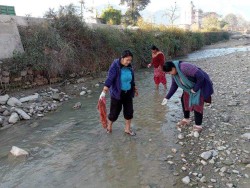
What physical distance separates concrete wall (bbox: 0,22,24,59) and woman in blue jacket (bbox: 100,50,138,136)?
632cm

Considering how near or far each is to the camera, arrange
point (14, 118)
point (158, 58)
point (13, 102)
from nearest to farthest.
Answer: point (14, 118)
point (13, 102)
point (158, 58)

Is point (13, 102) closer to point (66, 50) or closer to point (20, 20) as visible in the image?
point (66, 50)

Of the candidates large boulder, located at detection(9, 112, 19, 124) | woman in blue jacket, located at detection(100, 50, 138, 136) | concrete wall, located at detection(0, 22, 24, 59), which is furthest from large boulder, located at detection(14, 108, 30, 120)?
concrete wall, located at detection(0, 22, 24, 59)

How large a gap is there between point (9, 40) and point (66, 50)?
7.37 ft

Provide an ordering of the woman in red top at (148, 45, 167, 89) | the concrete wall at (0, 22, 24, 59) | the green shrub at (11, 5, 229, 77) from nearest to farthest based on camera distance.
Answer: the woman in red top at (148, 45, 167, 89) < the concrete wall at (0, 22, 24, 59) < the green shrub at (11, 5, 229, 77)

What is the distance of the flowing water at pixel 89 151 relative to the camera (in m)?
4.12

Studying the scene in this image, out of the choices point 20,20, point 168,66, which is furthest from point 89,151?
point 20,20

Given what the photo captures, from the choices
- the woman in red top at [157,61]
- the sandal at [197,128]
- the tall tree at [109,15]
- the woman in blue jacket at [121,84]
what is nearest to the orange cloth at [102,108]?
the woman in blue jacket at [121,84]

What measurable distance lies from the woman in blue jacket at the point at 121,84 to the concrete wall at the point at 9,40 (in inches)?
249

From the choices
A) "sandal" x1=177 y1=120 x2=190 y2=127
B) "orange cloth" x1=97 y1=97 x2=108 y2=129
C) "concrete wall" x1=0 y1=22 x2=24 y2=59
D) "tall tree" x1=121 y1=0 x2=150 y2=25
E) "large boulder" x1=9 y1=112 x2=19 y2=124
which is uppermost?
"tall tree" x1=121 y1=0 x2=150 y2=25

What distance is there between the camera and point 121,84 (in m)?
5.23

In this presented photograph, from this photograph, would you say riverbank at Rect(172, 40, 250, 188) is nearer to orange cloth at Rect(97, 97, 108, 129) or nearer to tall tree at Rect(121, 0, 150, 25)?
orange cloth at Rect(97, 97, 108, 129)

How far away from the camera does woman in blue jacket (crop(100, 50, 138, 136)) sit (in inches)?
199

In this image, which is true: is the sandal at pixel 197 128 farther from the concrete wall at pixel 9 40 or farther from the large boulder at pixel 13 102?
the concrete wall at pixel 9 40
